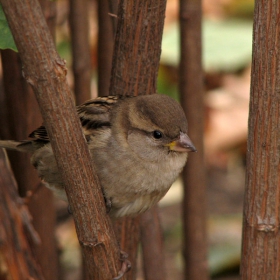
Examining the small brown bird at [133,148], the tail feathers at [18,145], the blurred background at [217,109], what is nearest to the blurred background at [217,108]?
the blurred background at [217,109]

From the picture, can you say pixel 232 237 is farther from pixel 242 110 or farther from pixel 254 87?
pixel 254 87

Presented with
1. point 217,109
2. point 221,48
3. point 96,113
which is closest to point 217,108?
point 217,109

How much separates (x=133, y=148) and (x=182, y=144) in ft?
0.59

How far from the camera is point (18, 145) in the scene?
225 cm

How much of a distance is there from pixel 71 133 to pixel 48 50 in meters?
0.22

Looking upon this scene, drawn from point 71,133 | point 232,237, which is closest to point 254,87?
point 71,133

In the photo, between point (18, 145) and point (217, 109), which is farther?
point (217, 109)

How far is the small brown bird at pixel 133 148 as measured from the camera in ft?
6.59

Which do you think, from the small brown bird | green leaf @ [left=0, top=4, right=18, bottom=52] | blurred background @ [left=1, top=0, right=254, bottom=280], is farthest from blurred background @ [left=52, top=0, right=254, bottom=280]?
green leaf @ [left=0, top=4, right=18, bottom=52]

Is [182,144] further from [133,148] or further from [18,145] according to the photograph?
[18,145]

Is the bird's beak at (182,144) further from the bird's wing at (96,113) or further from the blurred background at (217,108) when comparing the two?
the blurred background at (217,108)

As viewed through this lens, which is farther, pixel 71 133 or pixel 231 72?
pixel 231 72

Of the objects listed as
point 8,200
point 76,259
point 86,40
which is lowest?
point 76,259

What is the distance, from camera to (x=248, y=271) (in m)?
1.75
